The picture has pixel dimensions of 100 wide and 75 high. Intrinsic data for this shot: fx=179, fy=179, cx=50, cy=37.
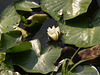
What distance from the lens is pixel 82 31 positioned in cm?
167

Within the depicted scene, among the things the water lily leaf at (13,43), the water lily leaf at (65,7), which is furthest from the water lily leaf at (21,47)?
the water lily leaf at (65,7)

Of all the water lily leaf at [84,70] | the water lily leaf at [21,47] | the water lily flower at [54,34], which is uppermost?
the water lily flower at [54,34]

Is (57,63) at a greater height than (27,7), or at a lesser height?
lesser

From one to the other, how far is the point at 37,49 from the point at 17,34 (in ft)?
0.82

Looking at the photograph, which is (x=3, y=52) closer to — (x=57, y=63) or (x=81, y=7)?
(x=57, y=63)

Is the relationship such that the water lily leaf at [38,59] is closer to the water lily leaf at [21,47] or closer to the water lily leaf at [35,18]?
the water lily leaf at [21,47]

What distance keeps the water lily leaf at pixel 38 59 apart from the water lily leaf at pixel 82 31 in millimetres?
165

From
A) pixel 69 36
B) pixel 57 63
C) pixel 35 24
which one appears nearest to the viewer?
pixel 57 63

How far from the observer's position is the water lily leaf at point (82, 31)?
5.24 feet

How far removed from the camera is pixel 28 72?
1.54 m

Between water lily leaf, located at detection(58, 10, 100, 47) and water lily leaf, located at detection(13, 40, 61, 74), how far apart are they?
6.5 inches

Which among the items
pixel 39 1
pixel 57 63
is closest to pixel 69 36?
pixel 57 63

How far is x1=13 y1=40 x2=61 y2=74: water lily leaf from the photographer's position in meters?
1.46

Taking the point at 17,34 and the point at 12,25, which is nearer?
the point at 17,34
